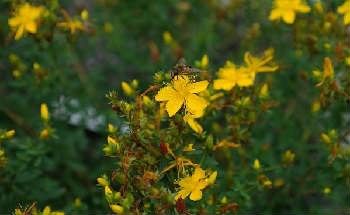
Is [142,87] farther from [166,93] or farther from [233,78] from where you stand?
[166,93]

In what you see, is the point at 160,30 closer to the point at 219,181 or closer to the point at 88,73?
the point at 88,73

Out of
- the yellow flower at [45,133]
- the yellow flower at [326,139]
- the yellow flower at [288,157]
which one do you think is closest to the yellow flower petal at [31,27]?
the yellow flower at [45,133]

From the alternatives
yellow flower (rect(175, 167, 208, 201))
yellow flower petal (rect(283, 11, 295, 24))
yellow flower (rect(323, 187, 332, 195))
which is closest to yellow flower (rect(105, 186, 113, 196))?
yellow flower (rect(175, 167, 208, 201))

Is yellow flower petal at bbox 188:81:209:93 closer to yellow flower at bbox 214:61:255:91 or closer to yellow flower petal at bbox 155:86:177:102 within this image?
yellow flower petal at bbox 155:86:177:102

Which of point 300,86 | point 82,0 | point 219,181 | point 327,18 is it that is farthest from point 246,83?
point 82,0

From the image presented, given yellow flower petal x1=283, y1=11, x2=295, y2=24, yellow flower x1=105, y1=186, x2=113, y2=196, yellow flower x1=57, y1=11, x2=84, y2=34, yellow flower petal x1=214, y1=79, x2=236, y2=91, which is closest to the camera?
yellow flower x1=105, y1=186, x2=113, y2=196

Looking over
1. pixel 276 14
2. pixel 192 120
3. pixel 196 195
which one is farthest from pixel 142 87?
pixel 196 195

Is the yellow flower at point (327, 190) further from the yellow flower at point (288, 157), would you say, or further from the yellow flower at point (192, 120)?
the yellow flower at point (192, 120)
